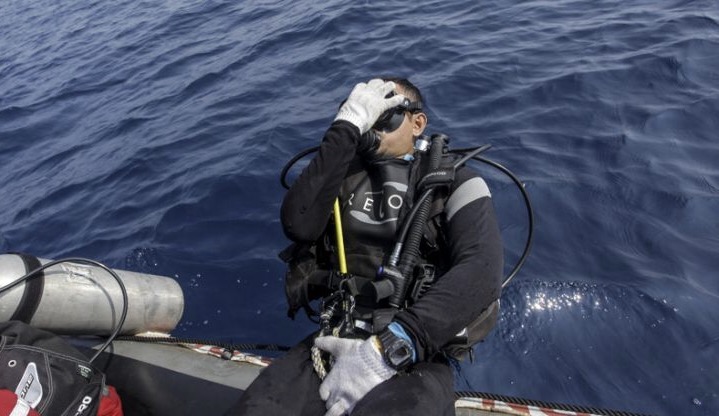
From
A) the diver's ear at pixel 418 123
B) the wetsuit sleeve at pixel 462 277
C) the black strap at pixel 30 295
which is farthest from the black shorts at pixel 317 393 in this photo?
the black strap at pixel 30 295

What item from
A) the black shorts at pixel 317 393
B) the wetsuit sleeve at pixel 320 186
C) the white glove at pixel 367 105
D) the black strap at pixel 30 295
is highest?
the white glove at pixel 367 105

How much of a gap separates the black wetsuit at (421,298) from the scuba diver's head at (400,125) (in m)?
0.23

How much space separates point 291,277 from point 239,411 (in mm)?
855

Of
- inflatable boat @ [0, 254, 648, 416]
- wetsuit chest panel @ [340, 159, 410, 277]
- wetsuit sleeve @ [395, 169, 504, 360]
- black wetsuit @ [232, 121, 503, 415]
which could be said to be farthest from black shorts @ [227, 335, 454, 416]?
wetsuit chest panel @ [340, 159, 410, 277]

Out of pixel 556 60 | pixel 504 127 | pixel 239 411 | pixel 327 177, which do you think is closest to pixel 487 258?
pixel 327 177

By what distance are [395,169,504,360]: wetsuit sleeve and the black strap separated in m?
2.12

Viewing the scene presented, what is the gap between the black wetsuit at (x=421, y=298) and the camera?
2.39m

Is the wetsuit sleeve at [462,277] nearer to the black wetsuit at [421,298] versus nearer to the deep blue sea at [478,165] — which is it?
the black wetsuit at [421,298]

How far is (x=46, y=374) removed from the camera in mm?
2596

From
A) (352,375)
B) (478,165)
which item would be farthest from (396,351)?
(478,165)

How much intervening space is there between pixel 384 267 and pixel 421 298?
28 cm

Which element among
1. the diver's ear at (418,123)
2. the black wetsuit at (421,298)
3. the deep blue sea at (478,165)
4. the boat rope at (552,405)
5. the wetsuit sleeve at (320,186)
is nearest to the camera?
the black wetsuit at (421,298)

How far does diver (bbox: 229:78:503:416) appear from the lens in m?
2.43

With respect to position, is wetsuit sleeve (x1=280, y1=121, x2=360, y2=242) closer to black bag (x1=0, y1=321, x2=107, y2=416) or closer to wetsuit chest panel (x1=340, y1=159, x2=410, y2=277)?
wetsuit chest panel (x1=340, y1=159, x2=410, y2=277)
